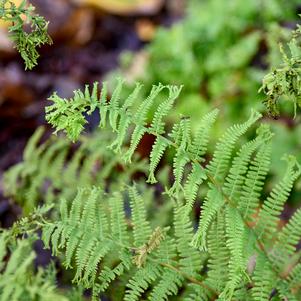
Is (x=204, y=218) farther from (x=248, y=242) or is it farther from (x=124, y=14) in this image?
(x=124, y=14)

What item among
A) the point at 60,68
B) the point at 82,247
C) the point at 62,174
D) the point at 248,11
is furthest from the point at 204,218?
the point at 60,68

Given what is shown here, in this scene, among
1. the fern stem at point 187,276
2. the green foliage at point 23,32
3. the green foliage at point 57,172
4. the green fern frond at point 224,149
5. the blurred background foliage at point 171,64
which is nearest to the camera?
the green foliage at point 23,32

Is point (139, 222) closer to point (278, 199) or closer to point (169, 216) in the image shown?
point (278, 199)

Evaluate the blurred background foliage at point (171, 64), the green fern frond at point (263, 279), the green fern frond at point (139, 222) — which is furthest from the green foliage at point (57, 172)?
the green fern frond at point (263, 279)

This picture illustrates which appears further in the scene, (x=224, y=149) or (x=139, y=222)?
(x=139, y=222)

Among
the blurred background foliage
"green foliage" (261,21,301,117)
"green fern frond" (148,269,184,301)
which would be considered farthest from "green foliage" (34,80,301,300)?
the blurred background foliage

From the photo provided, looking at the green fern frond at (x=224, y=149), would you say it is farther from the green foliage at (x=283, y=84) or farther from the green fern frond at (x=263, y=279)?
the green fern frond at (x=263, y=279)

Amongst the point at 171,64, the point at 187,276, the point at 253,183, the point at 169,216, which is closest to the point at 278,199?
the point at 253,183

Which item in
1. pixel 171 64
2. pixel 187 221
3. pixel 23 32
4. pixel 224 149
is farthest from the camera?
pixel 171 64
